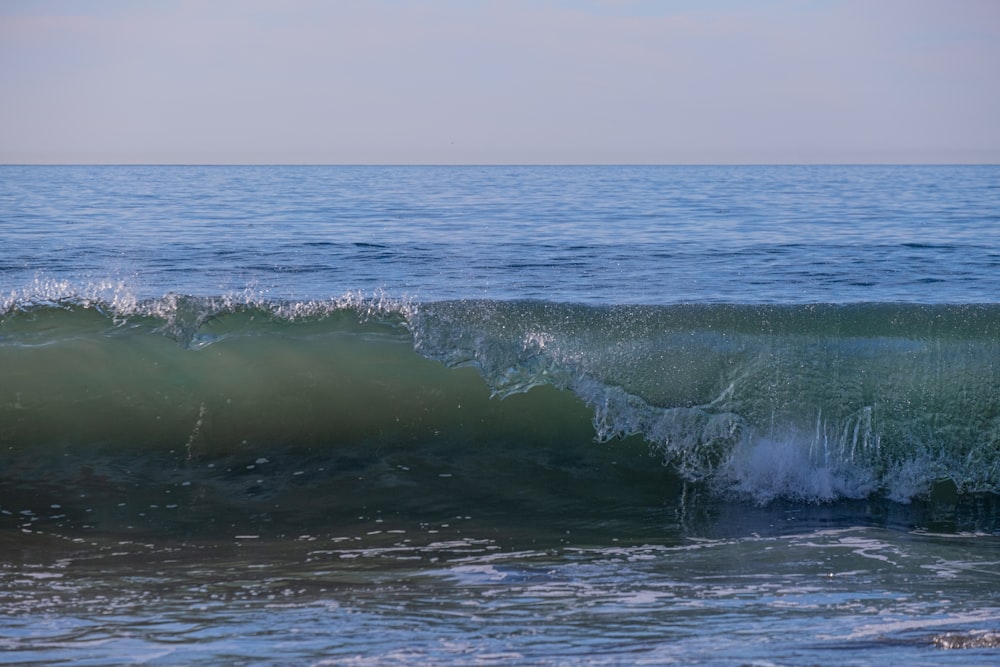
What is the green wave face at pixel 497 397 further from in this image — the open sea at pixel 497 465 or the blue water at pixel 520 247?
the blue water at pixel 520 247

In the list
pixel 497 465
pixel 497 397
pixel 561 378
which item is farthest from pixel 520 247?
pixel 497 465

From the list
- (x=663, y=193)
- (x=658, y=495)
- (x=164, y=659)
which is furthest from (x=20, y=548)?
(x=663, y=193)

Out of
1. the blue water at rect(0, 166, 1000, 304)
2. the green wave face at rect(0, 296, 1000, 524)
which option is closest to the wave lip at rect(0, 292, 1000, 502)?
the green wave face at rect(0, 296, 1000, 524)

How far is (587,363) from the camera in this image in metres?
7.50

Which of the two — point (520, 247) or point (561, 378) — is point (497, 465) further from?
point (520, 247)

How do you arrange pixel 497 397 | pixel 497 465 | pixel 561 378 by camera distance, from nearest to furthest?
pixel 497 465 → pixel 561 378 → pixel 497 397

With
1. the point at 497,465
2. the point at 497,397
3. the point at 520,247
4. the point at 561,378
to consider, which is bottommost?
the point at 497,465

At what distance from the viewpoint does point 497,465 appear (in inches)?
277

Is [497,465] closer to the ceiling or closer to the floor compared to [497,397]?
closer to the floor

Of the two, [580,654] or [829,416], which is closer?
[580,654]

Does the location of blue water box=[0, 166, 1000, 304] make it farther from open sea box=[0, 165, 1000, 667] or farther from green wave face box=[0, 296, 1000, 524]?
green wave face box=[0, 296, 1000, 524]

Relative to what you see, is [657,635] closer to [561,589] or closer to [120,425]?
[561,589]

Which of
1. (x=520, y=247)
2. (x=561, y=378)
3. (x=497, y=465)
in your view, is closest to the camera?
(x=497, y=465)

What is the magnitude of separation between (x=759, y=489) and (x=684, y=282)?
4.93m
